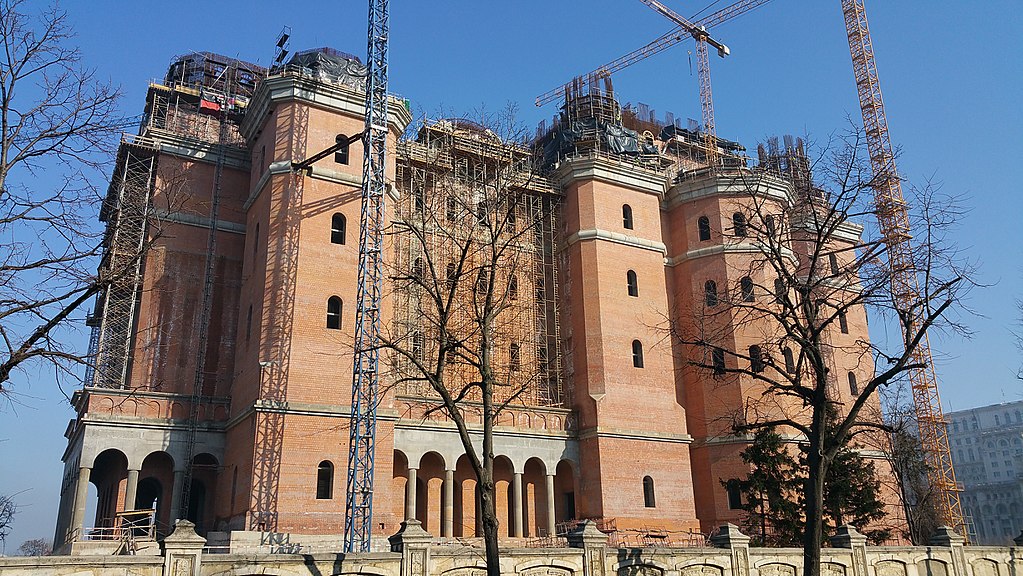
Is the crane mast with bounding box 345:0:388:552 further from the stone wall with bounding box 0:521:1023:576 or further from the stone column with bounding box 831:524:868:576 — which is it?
the stone column with bounding box 831:524:868:576

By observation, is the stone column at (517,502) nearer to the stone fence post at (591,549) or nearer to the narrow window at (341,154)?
the stone fence post at (591,549)

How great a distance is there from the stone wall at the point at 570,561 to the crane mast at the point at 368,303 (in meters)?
6.44

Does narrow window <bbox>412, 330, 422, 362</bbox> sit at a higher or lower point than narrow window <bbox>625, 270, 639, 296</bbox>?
Result: lower

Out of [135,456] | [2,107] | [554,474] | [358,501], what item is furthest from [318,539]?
[2,107]

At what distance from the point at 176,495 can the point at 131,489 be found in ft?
6.00

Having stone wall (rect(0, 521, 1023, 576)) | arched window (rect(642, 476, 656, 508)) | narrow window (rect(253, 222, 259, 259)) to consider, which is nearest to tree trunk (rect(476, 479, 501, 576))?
stone wall (rect(0, 521, 1023, 576))

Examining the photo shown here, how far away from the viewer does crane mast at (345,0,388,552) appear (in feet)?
95.3

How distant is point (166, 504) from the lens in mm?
33188

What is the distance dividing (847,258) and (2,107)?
4808 centimetres

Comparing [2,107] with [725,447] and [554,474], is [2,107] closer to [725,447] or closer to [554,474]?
[554,474]

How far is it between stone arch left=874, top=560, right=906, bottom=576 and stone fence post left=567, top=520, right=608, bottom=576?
36.5ft

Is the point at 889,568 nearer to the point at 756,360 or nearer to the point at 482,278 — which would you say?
the point at 756,360

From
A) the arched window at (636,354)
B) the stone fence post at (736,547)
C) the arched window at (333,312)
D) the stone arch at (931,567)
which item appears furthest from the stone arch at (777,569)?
the arched window at (333,312)

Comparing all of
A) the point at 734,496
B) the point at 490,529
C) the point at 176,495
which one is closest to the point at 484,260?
the point at 734,496
